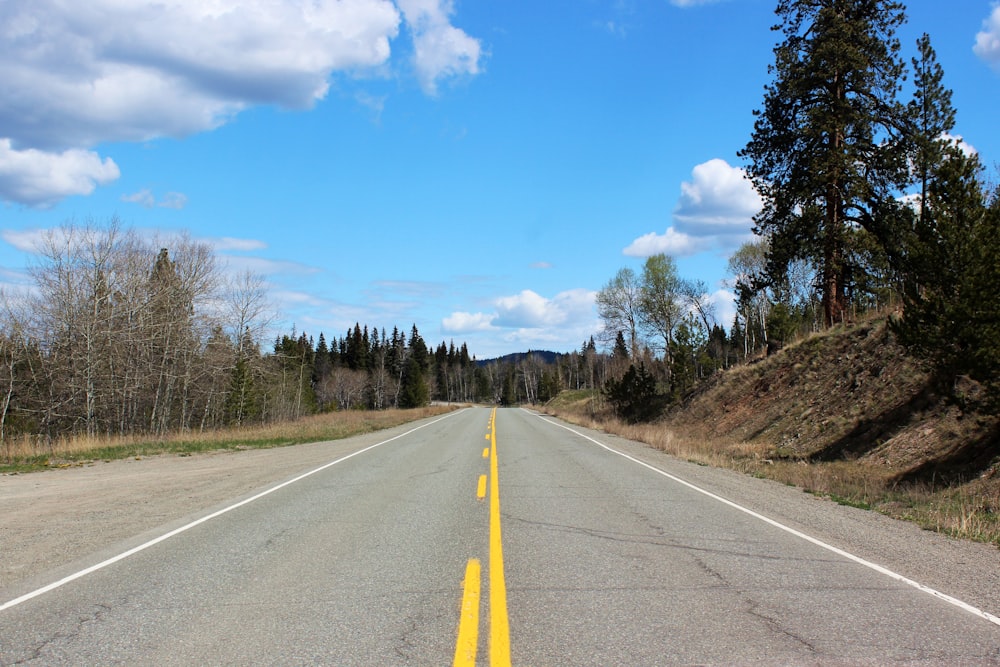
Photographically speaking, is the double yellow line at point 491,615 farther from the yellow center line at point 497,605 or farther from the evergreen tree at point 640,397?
the evergreen tree at point 640,397

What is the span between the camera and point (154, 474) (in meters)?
14.7

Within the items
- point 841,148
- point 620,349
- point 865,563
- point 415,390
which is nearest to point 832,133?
point 841,148

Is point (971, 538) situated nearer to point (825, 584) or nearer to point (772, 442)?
point (825, 584)

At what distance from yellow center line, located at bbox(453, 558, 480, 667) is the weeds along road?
2 centimetres

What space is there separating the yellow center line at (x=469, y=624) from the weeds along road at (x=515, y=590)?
0.9 inches

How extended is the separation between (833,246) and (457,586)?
23244mm

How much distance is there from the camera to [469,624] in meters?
4.55

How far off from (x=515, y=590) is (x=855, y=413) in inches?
691

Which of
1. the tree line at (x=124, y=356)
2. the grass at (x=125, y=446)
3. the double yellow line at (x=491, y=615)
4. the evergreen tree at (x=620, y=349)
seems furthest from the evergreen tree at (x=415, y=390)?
the double yellow line at (x=491, y=615)

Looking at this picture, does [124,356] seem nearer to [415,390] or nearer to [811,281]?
[811,281]

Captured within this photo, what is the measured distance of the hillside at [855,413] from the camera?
42.8ft

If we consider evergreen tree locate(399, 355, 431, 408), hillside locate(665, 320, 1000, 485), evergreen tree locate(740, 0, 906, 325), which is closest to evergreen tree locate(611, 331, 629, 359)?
evergreen tree locate(399, 355, 431, 408)

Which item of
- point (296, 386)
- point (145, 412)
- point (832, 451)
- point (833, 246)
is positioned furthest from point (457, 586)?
point (296, 386)

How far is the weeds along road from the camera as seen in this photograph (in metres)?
4.14
